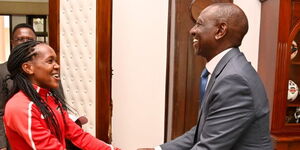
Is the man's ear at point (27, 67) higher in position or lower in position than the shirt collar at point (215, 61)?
lower

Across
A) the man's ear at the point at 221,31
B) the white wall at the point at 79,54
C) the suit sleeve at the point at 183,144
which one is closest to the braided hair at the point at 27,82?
the suit sleeve at the point at 183,144

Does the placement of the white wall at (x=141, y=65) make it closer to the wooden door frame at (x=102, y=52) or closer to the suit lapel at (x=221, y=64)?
the wooden door frame at (x=102, y=52)

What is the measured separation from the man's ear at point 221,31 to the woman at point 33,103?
0.74 metres

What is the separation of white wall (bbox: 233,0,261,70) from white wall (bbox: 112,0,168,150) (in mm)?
726

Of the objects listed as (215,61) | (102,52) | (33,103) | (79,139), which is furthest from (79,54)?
(215,61)

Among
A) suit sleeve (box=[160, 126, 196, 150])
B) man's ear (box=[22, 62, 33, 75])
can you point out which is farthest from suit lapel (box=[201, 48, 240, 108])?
man's ear (box=[22, 62, 33, 75])

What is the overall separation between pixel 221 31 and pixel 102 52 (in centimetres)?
126

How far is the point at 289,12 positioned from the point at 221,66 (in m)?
1.51

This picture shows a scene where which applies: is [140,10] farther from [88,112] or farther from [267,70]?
[267,70]

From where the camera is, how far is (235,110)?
3.53 ft

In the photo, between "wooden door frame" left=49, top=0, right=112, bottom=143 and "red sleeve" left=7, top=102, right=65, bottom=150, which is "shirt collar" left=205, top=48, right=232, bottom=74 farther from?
"wooden door frame" left=49, top=0, right=112, bottom=143

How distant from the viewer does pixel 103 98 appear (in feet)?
7.70

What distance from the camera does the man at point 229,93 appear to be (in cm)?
108

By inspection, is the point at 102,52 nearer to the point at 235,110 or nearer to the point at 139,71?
the point at 139,71
